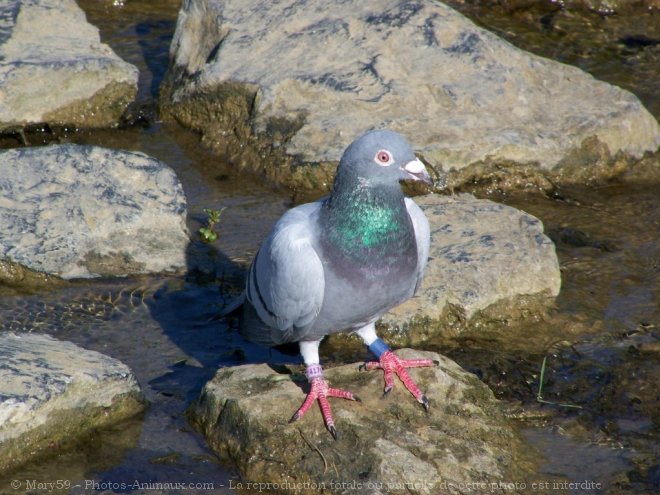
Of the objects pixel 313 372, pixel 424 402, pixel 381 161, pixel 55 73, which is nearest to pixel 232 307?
pixel 313 372

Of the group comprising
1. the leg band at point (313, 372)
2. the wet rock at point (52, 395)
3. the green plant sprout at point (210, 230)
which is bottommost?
the wet rock at point (52, 395)

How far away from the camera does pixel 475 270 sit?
5891 millimetres

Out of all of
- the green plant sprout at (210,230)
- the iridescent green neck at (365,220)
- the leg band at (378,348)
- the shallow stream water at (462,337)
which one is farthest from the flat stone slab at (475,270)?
the green plant sprout at (210,230)

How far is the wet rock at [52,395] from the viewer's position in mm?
4617

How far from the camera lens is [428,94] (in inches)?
298

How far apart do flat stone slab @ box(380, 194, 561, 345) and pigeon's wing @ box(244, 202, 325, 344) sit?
3.09 ft

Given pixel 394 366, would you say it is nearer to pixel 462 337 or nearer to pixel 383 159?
pixel 462 337

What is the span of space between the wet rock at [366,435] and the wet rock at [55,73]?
3.85m

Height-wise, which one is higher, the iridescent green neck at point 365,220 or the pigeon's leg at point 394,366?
the iridescent green neck at point 365,220

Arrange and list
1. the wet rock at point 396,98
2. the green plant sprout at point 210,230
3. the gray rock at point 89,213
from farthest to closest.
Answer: the wet rock at point 396,98 < the green plant sprout at point 210,230 < the gray rock at point 89,213

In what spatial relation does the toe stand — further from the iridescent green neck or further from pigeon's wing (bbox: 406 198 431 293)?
the iridescent green neck

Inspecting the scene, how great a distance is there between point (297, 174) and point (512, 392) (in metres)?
2.73

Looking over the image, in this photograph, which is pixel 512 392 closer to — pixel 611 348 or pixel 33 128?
pixel 611 348

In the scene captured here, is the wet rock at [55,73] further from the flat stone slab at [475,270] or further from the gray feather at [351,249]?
the gray feather at [351,249]
